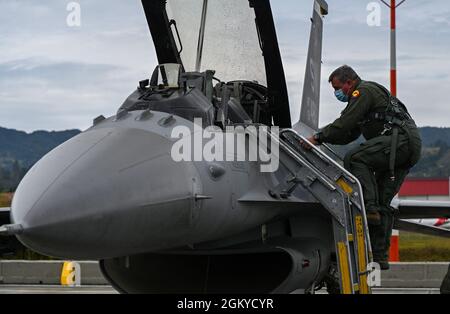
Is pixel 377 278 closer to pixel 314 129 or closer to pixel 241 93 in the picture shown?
pixel 241 93

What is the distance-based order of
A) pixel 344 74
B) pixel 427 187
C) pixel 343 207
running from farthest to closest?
pixel 427 187 < pixel 344 74 < pixel 343 207

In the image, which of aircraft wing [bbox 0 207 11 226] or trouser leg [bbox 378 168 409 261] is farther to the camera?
aircraft wing [bbox 0 207 11 226]

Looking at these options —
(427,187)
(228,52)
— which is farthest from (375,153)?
(427,187)

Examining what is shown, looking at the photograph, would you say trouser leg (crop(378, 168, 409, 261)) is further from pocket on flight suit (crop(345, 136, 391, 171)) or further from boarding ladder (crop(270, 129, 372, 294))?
boarding ladder (crop(270, 129, 372, 294))

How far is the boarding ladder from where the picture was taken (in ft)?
24.6

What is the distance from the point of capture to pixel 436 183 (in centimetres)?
8975

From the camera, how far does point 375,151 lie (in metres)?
7.96

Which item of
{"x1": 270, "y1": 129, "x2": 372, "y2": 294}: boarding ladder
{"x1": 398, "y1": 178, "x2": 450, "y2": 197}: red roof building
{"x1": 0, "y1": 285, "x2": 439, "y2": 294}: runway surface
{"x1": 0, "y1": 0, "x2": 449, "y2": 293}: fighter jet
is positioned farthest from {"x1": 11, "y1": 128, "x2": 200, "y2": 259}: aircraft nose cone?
{"x1": 398, "y1": 178, "x2": 450, "y2": 197}: red roof building

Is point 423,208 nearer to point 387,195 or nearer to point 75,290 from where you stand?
point 387,195

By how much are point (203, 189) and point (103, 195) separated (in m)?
1.01

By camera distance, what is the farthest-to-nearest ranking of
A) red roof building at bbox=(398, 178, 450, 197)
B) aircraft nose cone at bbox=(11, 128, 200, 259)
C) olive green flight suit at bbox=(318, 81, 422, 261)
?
red roof building at bbox=(398, 178, 450, 197), olive green flight suit at bbox=(318, 81, 422, 261), aircraft nose cone at bbox=(11, 128, 200, 259)

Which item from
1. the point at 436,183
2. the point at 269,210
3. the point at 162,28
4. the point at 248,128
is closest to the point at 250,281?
the point at 269,210

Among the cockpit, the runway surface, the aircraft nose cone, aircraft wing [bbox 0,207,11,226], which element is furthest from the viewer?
the runway surface

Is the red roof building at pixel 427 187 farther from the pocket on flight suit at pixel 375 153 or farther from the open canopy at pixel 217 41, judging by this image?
the pocket on flight suit at pixel 375 153
